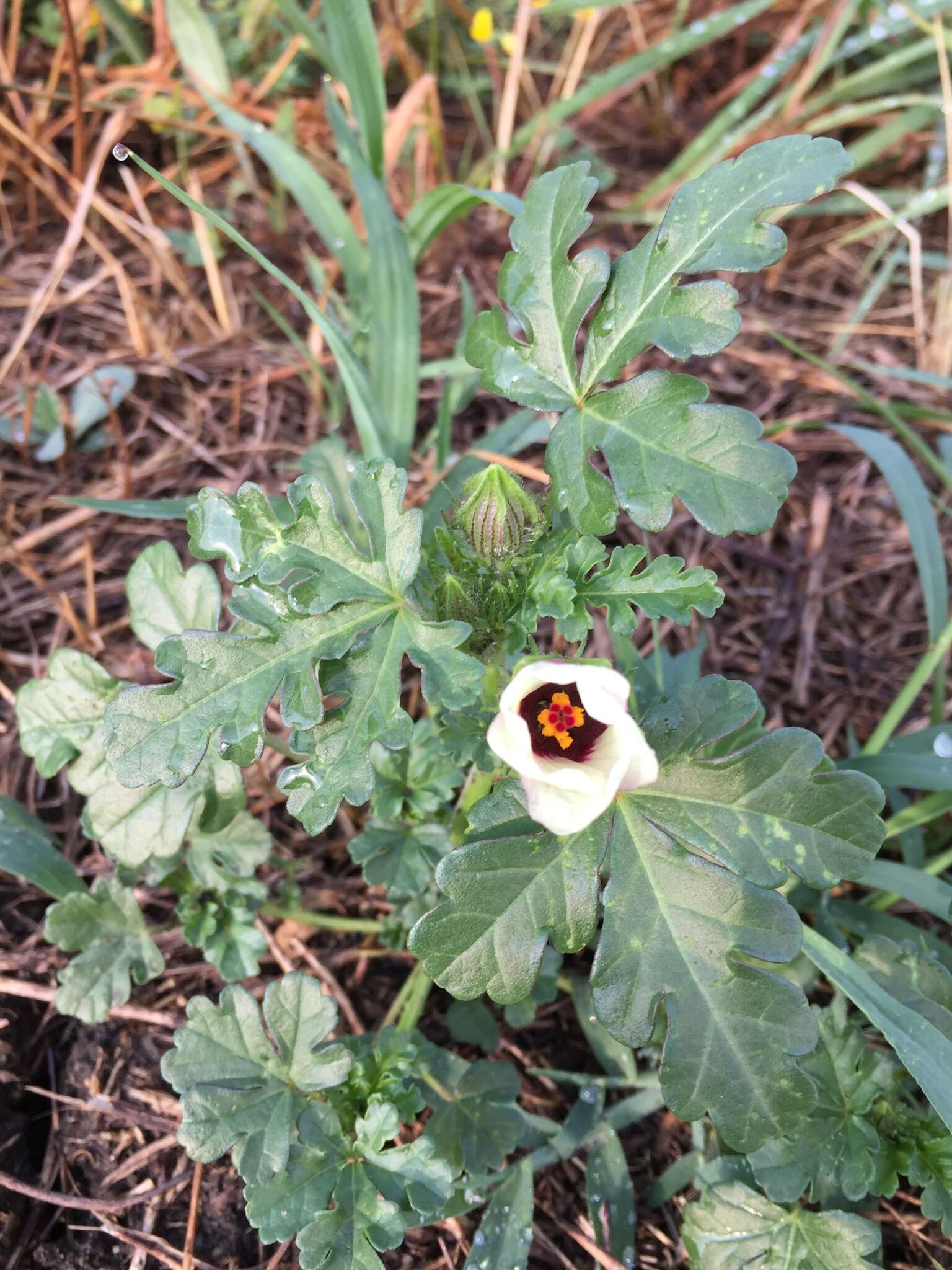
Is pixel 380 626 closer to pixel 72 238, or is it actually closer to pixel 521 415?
pixel 521 415

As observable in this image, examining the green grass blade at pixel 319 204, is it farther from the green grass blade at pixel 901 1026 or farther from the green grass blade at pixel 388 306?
the green grass blade at pixel 901 1026

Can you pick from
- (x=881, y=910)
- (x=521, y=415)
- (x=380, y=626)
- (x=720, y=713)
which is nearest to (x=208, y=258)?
(x=521, y=415)

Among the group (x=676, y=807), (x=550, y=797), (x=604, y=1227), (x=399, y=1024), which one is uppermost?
(x=550, y=797)

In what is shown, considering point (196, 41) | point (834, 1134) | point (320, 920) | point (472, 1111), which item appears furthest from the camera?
point (196, 41)

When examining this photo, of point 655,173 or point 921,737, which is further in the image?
point 655,173

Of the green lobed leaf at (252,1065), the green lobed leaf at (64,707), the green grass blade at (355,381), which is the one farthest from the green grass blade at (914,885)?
the green lobed leaf at (64,707)

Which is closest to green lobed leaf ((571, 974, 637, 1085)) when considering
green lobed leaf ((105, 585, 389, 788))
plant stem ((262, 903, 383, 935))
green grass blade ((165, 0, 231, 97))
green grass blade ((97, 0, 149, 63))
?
plant stem ((262, 903, 383, 935))

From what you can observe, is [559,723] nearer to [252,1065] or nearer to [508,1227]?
[252,1065]

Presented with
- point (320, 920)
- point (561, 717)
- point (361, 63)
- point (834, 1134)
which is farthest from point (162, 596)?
point (834, 1134)
